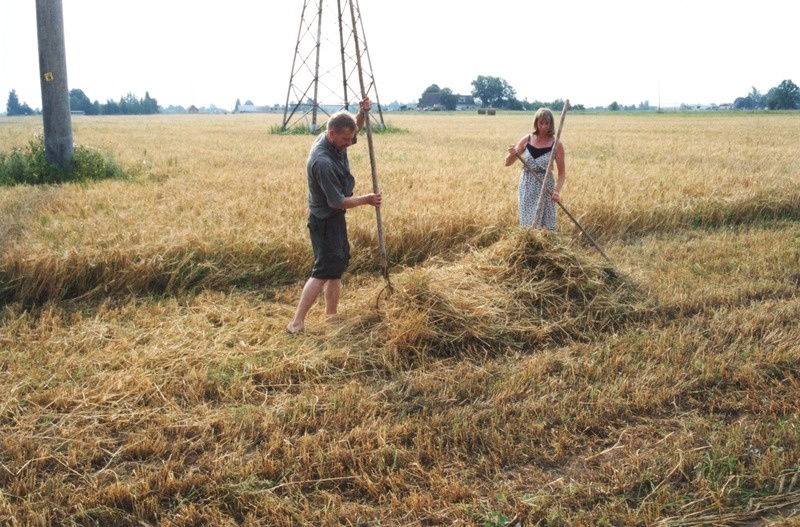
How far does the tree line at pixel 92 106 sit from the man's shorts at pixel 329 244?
361ft

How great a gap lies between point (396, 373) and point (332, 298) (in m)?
1.04

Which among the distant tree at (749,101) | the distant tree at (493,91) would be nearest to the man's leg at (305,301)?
the distant tree at (493,91)

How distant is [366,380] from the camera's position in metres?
4.22

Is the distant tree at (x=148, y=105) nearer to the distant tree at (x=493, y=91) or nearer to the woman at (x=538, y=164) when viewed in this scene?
the distant tree at (x=493, y=91)

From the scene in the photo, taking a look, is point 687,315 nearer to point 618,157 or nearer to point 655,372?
point 655,372

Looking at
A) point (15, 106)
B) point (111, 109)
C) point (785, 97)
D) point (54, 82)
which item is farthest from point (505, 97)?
point (54, 82)

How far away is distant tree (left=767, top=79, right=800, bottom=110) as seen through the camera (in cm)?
9544

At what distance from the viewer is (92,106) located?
4144 inches

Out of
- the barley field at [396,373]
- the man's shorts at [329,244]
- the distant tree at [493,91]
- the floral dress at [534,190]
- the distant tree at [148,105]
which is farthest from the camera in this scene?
the distant tree at [148,105]

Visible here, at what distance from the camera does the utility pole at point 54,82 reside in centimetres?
1030

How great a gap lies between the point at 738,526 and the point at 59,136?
37.8 ft

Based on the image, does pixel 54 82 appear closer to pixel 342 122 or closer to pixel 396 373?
pixel 342 122

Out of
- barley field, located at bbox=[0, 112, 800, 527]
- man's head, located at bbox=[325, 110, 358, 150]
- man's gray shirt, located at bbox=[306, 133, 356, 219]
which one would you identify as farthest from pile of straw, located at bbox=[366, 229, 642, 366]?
man's head, located at bbox=[325, 110, 358, 150]

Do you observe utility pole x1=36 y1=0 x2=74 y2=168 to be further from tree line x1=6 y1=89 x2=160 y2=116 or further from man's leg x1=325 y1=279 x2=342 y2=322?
tree line x1=6 y1=89 x2=160 y2=116
